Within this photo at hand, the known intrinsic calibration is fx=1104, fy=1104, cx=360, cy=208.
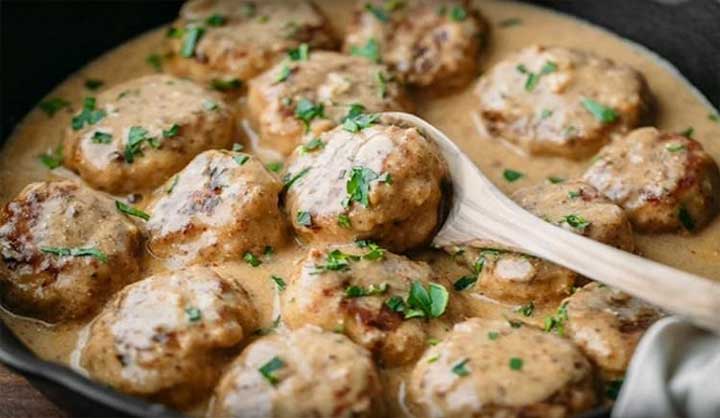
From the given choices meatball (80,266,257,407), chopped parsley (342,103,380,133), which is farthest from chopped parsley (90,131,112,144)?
chopped parsley (342,103,380,133)

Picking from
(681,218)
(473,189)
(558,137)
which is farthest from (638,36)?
(473,189)

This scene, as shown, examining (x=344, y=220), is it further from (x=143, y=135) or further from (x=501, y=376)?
(x=143, y=135)

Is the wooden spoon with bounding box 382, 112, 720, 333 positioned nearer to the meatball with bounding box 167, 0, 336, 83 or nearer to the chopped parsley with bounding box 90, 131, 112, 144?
the meatball with bounding box 167, 0, 336, 83

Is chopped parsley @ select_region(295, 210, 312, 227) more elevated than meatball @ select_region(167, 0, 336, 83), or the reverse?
meatball @ select_region(167, 0, 336, 83)

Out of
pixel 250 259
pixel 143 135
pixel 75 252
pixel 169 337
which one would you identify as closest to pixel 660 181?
pixel 250 259

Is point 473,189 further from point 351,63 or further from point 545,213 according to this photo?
point 351,63

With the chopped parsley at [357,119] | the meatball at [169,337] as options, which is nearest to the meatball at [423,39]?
the chopped parsley at [357,119]

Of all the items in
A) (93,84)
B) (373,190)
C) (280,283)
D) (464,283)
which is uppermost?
(373,190)
